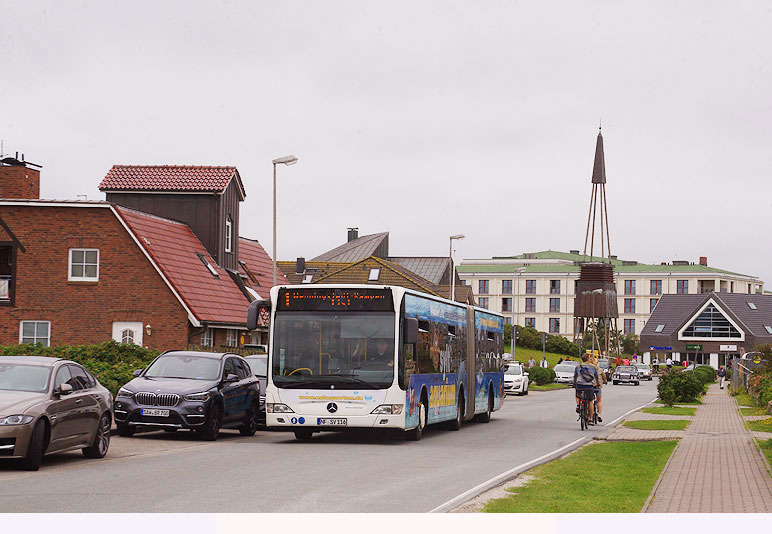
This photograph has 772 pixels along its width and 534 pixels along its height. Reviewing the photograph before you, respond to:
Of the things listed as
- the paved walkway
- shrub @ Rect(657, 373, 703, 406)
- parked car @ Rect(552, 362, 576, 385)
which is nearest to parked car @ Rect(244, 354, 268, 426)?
the paved walkway

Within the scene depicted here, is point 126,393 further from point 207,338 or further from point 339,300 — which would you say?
point 207,338

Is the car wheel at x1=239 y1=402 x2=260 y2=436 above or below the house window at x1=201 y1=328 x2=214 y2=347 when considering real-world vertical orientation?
below

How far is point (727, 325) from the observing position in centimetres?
12656

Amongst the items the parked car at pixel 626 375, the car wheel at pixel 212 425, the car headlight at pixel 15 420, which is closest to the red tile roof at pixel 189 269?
the car wheel at pixel 212 425

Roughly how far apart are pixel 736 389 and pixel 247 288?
25921 mm

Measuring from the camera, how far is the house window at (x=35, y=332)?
127 ft

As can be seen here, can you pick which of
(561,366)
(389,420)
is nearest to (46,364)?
(389,420)

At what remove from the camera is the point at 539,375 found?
67.0 m

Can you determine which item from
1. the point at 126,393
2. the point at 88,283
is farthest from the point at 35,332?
the point at 126,393

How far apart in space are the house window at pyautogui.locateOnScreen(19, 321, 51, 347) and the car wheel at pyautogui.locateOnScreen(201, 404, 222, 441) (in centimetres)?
1910

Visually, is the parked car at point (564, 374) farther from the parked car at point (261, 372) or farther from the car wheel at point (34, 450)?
the car wheel at point (34, 450)

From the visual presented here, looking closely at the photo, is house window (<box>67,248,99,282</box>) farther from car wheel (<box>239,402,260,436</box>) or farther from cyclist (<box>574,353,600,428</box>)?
cyclist (<box>574,353,600,428</box>)

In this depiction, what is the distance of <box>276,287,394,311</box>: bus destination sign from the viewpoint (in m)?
21.1

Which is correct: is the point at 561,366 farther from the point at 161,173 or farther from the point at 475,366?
the point at 475,366
